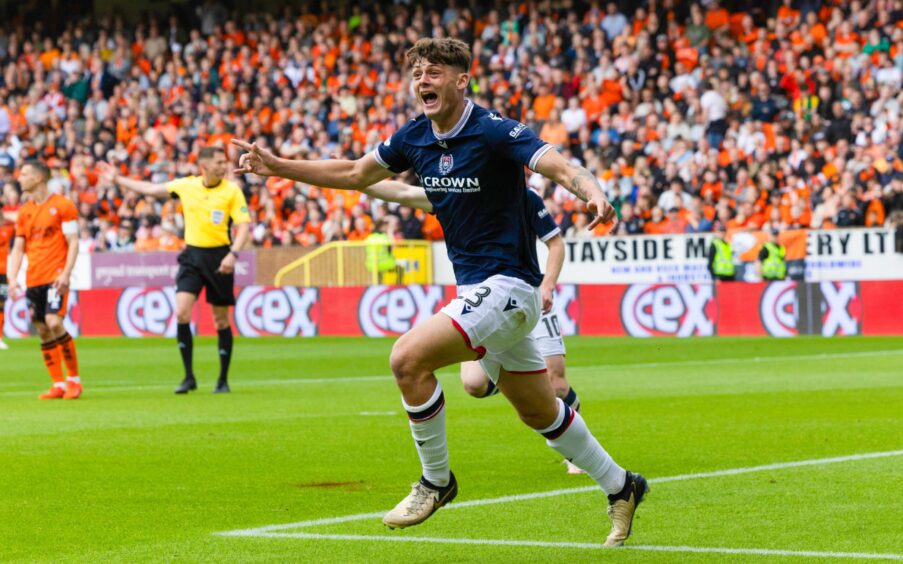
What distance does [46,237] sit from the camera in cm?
1511

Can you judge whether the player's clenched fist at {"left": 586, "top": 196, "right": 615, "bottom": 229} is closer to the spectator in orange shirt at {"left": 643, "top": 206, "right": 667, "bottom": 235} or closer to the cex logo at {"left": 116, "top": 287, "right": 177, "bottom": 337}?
the spectator in orange shirt at {"left": 643, "top": 206, "right": 667, "bottom": 235}

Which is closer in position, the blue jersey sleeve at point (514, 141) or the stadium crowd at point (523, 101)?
the blue jersey sleeve at point (514, 141)

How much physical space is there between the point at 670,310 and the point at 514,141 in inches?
780

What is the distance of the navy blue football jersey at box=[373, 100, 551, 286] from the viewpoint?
6.74 m

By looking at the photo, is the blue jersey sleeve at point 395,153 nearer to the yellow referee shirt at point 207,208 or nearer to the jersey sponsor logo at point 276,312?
the yellow referee shirt at point 207,208

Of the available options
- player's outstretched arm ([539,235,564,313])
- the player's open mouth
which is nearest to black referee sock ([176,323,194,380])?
player's outstretched arm ([539,235,564,313])

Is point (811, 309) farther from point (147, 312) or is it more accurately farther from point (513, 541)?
point (513, 541)

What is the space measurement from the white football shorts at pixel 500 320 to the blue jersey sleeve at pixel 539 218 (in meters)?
1.91

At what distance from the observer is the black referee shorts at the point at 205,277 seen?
15.5 metres

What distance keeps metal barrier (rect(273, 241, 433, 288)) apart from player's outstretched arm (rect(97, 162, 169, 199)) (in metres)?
14.2

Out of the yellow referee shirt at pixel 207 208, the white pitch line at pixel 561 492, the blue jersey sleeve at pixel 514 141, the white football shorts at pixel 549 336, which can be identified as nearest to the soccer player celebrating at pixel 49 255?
the yellow referee shirt at pixel 207 208

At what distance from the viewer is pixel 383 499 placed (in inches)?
320

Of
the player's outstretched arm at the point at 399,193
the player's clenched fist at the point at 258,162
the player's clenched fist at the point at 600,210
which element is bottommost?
the player's clenched fist at the point at 600,210

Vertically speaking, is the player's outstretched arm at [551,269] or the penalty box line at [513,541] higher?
the player's outstretched arm at [551,269]
